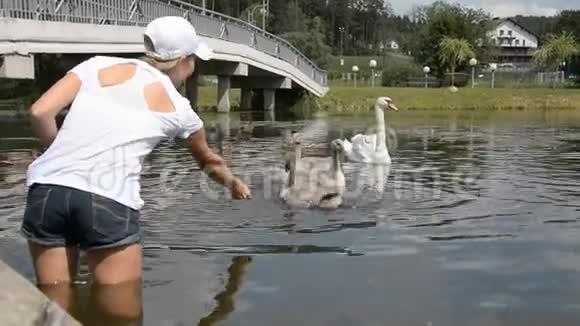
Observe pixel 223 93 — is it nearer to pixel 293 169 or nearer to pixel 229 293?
pixel 293 169

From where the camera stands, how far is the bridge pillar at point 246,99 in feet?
176

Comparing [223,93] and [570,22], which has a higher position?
[570,22]

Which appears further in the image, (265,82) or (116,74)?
(265,82)

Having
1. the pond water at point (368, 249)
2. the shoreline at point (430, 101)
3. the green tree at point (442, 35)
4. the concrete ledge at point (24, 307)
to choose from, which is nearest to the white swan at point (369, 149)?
the pond water at point (368, 249)

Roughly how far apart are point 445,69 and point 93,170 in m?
77.7

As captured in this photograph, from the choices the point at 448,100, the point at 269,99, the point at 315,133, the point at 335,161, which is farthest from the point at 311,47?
the point at 335,161

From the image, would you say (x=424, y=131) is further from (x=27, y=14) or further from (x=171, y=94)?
(x=171, y=94)

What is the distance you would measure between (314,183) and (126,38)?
56.2ft

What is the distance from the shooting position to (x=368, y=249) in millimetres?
8500

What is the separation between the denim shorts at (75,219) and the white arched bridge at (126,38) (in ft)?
53.2

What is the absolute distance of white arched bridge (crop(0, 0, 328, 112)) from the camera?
20.5 m

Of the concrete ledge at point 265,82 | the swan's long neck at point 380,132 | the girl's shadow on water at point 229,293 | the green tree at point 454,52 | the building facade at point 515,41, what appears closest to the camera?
the girl's shadow on water at point 229,293

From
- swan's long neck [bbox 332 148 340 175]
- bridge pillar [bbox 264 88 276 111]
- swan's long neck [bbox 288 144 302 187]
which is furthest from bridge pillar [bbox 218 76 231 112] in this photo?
swan's long neck [bbox 332 148 340 175]

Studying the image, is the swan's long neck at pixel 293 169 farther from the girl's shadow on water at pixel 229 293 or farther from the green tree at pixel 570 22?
the green tree at pixel 570 22
